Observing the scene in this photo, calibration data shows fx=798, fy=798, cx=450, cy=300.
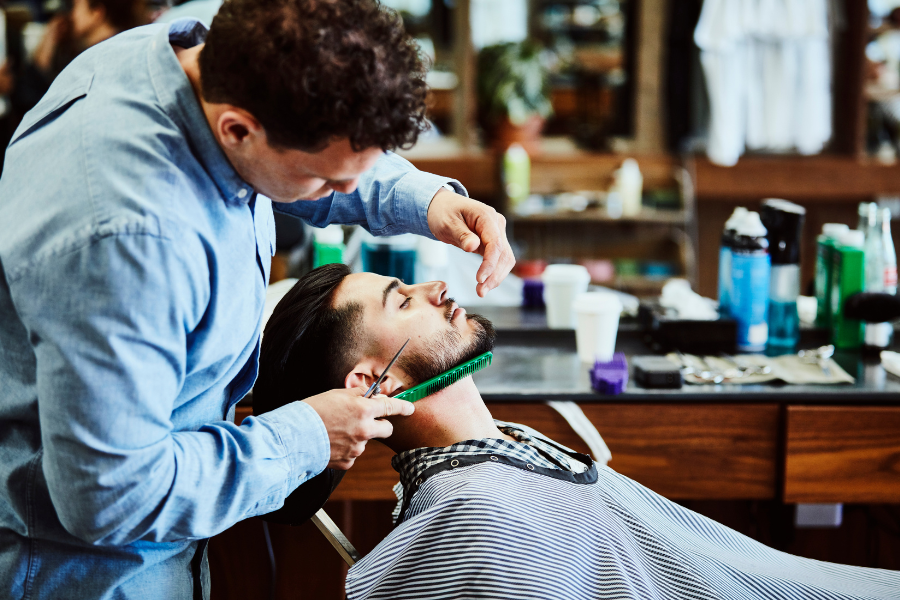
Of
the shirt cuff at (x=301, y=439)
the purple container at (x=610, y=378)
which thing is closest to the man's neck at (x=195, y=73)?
the shirt cuff at (x=301, y=439)

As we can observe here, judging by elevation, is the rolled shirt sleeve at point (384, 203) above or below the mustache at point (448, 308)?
above

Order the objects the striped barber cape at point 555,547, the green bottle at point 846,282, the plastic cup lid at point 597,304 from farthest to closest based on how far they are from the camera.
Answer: the green bottle at point 846,282
the plastic cup lid at point 597,304
the striped barber cape at point 555,547

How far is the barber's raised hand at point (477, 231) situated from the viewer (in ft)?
4.43

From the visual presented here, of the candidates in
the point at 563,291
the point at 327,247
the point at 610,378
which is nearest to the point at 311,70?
the point at 610,378

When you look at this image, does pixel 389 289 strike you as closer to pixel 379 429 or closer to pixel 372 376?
pixel 372 376

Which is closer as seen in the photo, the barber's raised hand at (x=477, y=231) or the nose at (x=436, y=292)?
the barber's raised hand at (x=477, y=231)

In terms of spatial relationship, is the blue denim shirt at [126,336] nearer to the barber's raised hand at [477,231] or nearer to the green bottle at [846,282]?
the barber's raised hand at [477,231]

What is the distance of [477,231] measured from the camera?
1.40 meters

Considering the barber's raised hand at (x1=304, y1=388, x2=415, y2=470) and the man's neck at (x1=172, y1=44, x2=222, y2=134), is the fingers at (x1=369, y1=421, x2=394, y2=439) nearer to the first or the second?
the barber's raised hand at (x1=304, y1=388, x2=415, y2=470)

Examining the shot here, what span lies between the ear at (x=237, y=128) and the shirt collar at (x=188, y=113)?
35mm

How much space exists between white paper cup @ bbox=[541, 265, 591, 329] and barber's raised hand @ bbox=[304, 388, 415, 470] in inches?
47.6

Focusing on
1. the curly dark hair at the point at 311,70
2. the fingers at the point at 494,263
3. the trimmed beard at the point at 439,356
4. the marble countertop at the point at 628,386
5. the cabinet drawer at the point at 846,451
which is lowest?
the cabinet drawer at the point at 846,451

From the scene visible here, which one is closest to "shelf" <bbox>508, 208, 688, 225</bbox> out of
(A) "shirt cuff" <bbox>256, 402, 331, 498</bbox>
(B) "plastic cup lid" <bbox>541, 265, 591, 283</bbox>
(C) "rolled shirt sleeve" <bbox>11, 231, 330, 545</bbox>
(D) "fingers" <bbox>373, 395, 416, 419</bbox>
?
(B) "plastic cup lid" <bbox>541, 265, 591, 283</bbox>

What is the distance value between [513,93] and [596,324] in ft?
8.57
